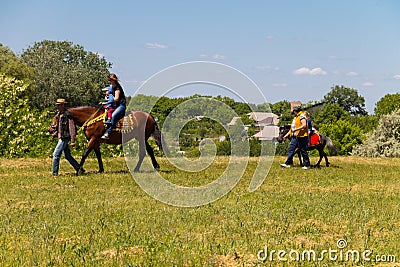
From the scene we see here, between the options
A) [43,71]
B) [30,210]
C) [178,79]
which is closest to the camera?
[30,210]

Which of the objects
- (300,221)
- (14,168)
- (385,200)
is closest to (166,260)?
(300,221)

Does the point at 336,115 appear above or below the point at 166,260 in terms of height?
above

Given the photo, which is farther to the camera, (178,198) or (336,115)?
(336,115)

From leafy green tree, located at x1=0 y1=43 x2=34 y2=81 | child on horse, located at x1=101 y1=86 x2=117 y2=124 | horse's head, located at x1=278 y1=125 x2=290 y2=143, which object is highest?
leafy green tree, located at x1=0 y1=43 x2=34 y2=81

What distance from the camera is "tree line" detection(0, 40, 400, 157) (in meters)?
14.9

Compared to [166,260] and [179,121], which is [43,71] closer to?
[179,121]

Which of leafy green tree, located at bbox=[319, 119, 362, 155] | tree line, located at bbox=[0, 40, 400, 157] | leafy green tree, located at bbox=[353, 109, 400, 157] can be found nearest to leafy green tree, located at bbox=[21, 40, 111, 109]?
tree line, located at bbox=[0, 40, 400, 157]

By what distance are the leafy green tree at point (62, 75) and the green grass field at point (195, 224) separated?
206 ft

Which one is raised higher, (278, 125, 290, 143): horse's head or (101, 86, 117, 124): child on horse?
(101, 86, 117, 124): child on horse

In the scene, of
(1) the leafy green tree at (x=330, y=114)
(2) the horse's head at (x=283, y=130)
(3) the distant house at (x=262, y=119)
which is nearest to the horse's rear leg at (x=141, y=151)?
(3) the distant house at (x=262, y=119)

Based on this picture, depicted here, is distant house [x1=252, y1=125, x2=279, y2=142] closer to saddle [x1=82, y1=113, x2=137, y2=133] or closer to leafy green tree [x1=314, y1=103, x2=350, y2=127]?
saddle [x1=82, y1=113, x2=137, y2=133]

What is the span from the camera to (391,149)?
4569 centimetres

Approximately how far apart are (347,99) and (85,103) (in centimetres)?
6914

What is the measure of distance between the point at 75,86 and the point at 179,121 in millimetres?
66220
